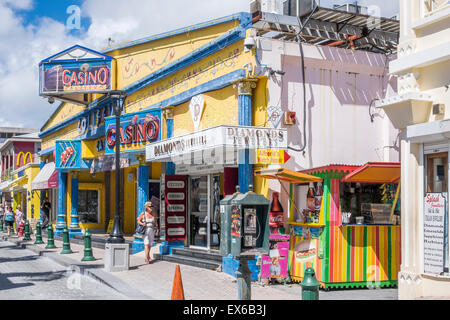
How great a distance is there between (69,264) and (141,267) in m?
2.35

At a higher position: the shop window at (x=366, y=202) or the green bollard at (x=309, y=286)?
the shop window at (x=366, y=202)

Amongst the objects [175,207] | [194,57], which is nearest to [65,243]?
[175,207]

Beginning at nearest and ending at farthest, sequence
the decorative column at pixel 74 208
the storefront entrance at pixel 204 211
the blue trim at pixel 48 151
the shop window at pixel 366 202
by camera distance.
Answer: the shop window at pixel 366 202 < the storefront entrance at pixel 204 211 < the decorative column at pixel 74 208 < the blue trim at pixel 48 151

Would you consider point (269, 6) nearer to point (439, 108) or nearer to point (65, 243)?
point (439, 108)

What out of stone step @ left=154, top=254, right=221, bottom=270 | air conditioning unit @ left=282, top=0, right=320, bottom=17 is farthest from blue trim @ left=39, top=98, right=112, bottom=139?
air conditioning unit @ left=282, top=0, right=320, bottom=17

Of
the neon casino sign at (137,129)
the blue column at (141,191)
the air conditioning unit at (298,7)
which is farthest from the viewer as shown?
the blue column at (141,191)

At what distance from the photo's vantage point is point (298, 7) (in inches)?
543

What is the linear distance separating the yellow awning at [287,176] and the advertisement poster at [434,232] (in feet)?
9.16

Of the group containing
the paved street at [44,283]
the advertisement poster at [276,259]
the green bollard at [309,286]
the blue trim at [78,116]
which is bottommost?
the paved street at [44,283]

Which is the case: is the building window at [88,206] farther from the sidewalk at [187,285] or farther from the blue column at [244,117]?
the blue column at [244,117]

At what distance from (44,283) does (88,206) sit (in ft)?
52.2

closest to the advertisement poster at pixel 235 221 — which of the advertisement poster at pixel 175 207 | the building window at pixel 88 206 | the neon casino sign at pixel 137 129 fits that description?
the advertisement poster at pixel 175 207

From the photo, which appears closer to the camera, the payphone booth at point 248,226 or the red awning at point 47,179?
the payphone booth at point 248,226

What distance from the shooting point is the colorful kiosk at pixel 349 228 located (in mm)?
11250
